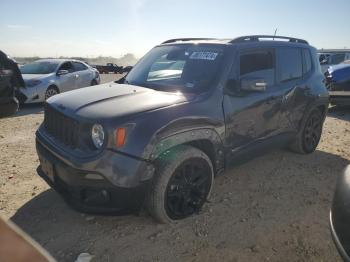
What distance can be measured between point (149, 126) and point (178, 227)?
1.12 meters

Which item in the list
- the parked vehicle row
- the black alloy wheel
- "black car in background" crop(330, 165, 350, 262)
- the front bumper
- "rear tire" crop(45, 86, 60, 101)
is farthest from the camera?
"rear tire" crop(45, 86, 60, 101)

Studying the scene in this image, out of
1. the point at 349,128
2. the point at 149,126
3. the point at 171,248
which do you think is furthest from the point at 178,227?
the point at 349,128

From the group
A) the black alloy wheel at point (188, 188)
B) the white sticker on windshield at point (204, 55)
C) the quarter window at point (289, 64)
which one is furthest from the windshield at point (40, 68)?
the black alloy wheel at point (188, 188)

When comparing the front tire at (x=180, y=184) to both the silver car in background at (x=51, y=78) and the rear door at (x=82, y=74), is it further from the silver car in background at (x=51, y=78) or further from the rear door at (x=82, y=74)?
the rear door at (x=82, y=74)

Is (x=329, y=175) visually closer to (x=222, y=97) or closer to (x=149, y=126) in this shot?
(x=222, y=97)

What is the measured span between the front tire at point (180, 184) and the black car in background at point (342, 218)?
141cm

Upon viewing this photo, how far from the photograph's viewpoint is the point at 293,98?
4.88m

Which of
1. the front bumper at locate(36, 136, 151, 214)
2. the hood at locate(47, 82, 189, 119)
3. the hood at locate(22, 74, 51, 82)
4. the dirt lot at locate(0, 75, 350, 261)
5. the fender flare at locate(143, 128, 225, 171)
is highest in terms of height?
the hood at locate(47, 82, 189, 119)

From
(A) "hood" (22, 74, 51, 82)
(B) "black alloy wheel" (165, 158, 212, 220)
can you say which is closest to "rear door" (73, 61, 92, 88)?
(A) "hood" (22, 74, 51, 82)

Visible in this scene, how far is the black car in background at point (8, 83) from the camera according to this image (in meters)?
5.01

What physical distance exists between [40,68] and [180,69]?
789cm

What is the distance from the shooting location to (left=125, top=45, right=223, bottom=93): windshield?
151 inches

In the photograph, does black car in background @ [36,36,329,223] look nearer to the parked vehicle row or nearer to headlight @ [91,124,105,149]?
headlight @ [91,124,105,149]

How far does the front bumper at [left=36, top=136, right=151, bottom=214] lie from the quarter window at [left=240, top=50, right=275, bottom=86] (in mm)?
1887
